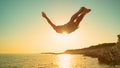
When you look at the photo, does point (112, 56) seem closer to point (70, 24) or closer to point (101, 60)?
point (101, 60)

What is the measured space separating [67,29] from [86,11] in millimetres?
655

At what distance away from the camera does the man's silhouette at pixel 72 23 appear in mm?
5893

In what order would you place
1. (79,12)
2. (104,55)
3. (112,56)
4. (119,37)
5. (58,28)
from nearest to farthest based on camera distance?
(79,12)
(58,28)
(119,37)
(112,56)
(104,55)

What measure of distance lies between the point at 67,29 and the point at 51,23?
496 mm

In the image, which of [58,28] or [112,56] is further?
[112,56]

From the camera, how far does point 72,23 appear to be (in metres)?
6.11

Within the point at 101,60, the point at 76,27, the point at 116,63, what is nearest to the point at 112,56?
the point at 116,63

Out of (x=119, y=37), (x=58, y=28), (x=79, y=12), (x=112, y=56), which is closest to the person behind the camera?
(x=79, y=12)

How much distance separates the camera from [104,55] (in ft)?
373

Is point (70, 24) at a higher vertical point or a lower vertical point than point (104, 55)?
lower

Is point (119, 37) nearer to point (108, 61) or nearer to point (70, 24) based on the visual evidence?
point (108, 61)

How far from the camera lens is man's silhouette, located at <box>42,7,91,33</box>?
5.89 metres

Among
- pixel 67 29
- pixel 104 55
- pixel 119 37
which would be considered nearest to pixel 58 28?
pixel 67 29

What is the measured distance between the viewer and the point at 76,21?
6117 mm
